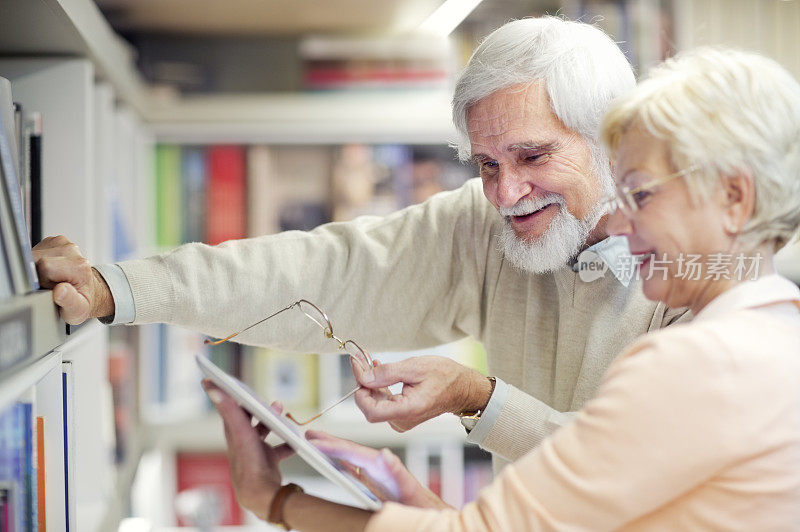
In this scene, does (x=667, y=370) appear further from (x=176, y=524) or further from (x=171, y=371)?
(x=176, y=524)

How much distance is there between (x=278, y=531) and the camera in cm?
177

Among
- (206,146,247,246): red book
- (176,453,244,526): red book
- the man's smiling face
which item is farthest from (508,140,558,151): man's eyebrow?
(176,453,244,526): red book

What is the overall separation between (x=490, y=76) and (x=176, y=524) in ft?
5.01

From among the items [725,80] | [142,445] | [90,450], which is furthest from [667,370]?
[142,445]

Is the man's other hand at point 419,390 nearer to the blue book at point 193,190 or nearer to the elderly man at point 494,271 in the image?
the elderly man at point 494,271

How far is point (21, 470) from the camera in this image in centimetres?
83

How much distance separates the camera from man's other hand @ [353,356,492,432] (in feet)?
2.93

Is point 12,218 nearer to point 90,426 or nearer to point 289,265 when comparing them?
point 289,265

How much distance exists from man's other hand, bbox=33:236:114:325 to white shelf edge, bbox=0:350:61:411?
50mm

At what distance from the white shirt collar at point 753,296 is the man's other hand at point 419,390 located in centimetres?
34

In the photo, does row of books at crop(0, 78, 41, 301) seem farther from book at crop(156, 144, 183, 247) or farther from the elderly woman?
book at crop(156, 144, 183, 247)

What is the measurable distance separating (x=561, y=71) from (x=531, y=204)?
0.19 metres

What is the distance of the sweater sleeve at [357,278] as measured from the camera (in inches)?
43.0

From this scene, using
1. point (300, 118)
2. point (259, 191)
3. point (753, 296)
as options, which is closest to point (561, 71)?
point (753, 296)
